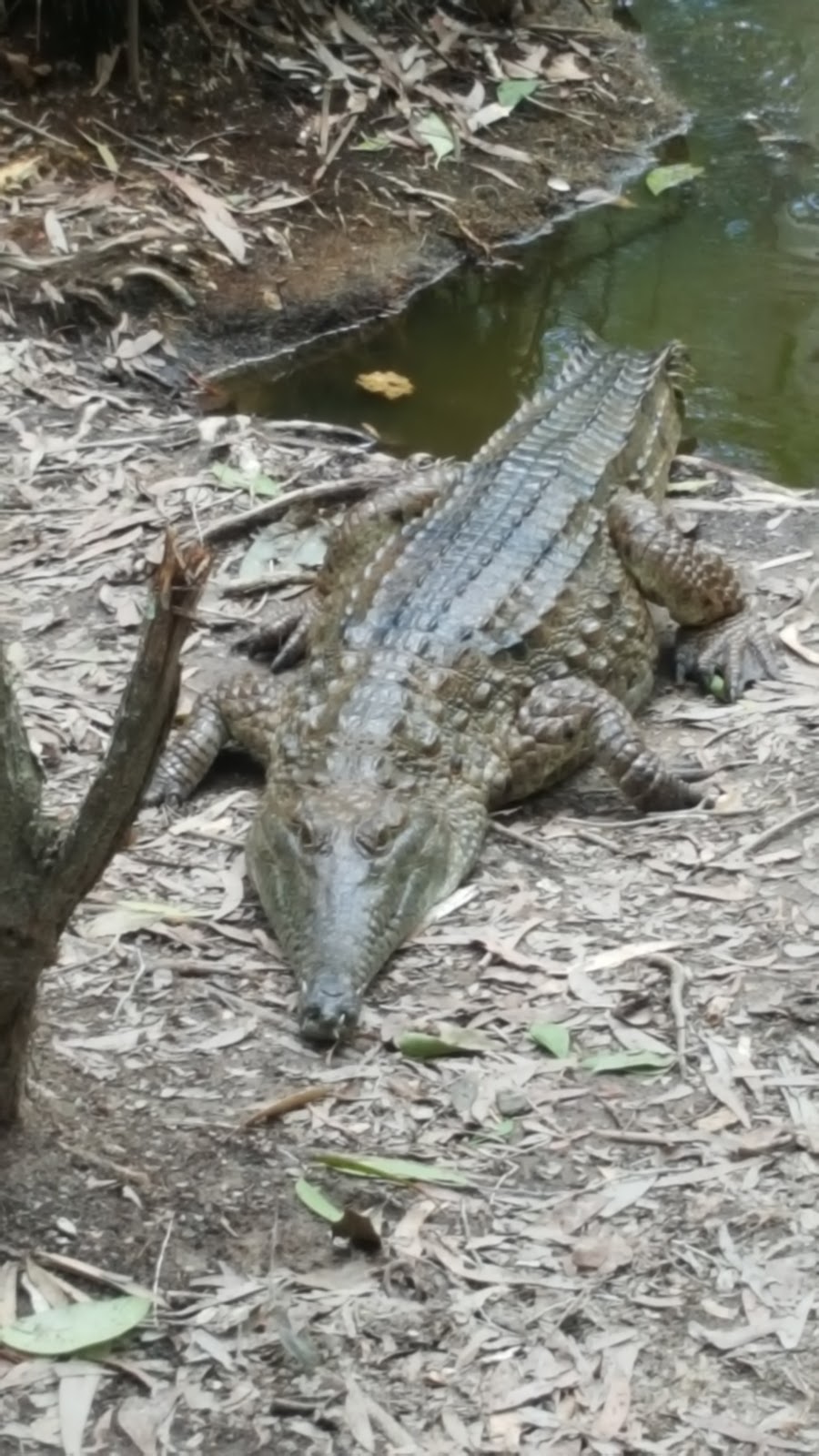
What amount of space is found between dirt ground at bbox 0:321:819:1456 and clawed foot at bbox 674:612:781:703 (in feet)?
0.42

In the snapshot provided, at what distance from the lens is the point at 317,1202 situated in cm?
299

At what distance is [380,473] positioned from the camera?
20.3 ft

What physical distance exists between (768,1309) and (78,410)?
180 inches

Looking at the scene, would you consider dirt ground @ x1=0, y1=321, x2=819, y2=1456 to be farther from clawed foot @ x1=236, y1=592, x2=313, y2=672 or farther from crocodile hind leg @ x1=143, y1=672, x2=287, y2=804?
clawed foot @ x1=236, y1=592, x2=313, y2=672

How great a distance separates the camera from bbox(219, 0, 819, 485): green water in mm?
7070

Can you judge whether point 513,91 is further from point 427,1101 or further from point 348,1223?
point 348,1223

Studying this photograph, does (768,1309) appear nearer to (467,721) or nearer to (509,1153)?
(509,1153)

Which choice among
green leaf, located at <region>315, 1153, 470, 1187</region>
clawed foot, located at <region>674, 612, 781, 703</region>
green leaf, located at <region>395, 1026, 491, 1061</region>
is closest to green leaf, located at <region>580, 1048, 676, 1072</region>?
green leaf, located at <region>395, 1026, 491, 1061</region>

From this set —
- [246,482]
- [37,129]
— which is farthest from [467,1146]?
[37,129]

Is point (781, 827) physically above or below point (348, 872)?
above

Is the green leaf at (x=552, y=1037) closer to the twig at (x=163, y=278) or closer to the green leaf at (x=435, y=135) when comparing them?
the twig at (x=163, y=278)

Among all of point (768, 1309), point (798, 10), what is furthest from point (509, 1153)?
point (798, 10)

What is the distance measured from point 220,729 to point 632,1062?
1690 millimetres

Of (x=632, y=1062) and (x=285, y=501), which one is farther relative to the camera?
(x=285, y=501)
